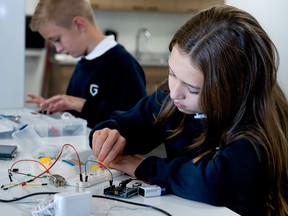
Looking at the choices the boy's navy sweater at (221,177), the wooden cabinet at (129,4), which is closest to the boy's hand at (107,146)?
the boy's navy sweater at (221,177)

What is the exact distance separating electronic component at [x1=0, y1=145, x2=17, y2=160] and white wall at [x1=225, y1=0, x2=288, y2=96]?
852 millimetres

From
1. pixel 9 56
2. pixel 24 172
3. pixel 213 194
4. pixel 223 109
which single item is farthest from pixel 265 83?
pixel 9 56

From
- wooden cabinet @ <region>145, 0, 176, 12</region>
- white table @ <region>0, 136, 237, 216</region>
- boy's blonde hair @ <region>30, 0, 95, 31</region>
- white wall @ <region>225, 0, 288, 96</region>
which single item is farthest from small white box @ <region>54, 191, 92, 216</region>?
wooden cabinet @ <region>145, 0, 176, 12</region>

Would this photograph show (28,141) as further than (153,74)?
No

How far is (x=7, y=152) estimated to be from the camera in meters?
1.25

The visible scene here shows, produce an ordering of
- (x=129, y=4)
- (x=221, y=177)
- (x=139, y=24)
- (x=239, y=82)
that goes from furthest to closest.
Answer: (x=139, y=24) → (x=129, y=4) → (x=239, y=82) → (x=221, y=177)

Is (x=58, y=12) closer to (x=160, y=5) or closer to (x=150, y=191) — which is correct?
(x=150, y=191)

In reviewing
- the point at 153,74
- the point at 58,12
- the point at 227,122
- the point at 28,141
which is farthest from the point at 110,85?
the point at 153,74

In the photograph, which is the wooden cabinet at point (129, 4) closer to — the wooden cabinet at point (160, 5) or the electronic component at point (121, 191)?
the wooden cabinet at point (160, 5)

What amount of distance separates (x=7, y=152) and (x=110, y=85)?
797mm

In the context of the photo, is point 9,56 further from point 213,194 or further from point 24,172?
point 213,194

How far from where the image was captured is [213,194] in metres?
0.94

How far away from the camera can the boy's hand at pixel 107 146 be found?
115 centimetres

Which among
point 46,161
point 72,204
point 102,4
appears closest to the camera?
point 72,204
